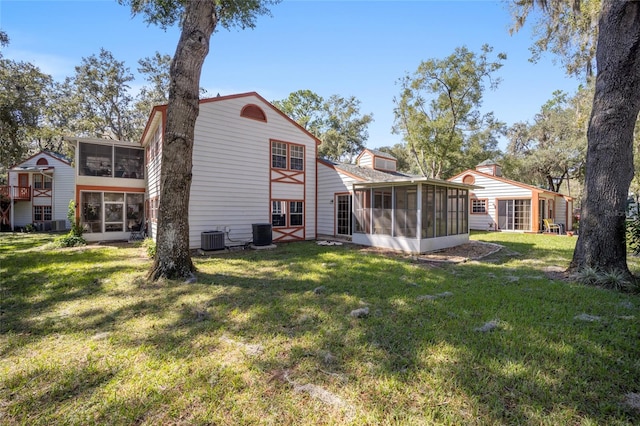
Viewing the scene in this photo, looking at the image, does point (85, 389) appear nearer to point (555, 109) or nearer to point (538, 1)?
point (538, 1)

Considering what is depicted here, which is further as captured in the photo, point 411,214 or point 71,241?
point 71,241

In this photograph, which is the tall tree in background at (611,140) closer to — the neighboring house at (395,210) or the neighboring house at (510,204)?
the neighboring house at (395,210)

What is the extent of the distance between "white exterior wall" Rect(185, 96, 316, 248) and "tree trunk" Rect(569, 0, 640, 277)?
1012 centimetres

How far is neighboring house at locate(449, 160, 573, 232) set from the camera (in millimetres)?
18031

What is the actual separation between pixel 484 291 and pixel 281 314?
3.85 meters

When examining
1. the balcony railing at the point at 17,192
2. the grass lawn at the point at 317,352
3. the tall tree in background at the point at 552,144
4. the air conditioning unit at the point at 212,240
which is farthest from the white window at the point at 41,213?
the tall tree in background at the point at 552,144

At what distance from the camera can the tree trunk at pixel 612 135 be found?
5777mm

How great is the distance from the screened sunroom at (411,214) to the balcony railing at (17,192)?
24738 millimetres

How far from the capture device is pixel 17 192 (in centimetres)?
2067

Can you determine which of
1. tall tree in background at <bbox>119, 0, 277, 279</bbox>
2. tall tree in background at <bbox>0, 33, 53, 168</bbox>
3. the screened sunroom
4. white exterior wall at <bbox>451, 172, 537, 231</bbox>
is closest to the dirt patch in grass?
the screened sunroom

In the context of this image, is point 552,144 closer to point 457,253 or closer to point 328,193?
point 457,253

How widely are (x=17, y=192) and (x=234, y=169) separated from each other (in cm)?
2081

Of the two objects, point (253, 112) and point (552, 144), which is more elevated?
point (552, 144)

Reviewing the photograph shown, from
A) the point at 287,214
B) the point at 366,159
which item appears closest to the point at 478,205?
the point at 366,159
